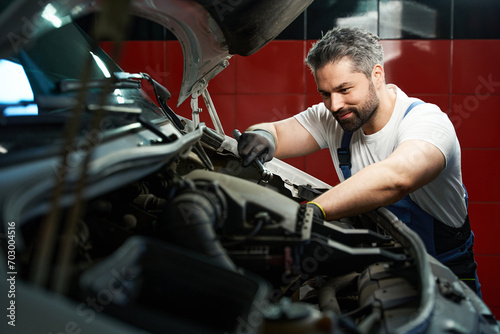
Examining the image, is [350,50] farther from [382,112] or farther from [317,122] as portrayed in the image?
[317,122]

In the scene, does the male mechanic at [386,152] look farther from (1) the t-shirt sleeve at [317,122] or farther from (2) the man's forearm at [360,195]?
(1) the t-shirt sleeve at [317,122]

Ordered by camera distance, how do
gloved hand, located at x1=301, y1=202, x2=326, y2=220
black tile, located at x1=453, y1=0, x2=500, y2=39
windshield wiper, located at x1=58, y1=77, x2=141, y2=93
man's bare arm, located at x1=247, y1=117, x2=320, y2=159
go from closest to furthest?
windshield wiper, located at x1=58, y1=77, x2=141, y2=93 → gloved hand, located at x1=301, y1=202, x2=326, y2=220 → man's bare arm, located at x1=247, y1=117, x2=320, y2=159 → black tile, located at x1=453, y1=0, x2=500, y2=39

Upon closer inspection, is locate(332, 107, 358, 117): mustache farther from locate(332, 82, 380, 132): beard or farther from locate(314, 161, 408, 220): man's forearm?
locate(314, 161, 408, 220): man's forearm

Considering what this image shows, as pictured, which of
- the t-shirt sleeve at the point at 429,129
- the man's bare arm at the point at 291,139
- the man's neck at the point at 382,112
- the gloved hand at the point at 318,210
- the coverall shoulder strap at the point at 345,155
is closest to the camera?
the gloved hand at the point at 318,210

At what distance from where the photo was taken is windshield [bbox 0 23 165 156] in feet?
3.28

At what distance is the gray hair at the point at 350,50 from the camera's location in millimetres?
1946

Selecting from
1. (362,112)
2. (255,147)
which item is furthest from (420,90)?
(255,147)

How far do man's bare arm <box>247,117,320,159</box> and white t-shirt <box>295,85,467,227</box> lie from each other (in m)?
0.29

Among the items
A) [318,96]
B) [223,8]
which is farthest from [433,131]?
[318,96]

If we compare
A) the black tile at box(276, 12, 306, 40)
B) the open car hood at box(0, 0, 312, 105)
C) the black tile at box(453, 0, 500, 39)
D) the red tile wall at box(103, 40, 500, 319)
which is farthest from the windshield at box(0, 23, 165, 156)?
the black tile at box(453, 0, 500, 39)

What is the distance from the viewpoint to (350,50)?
6.38ft

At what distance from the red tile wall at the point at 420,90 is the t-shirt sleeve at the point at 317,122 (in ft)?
3.48

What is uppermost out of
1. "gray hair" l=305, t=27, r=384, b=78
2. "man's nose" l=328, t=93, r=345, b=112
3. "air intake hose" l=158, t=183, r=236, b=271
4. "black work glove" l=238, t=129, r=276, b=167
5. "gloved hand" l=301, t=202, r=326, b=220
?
"gray hair" l=305, t=27, r=384, b=78

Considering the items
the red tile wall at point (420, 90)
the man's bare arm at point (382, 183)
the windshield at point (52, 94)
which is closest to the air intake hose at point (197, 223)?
the windshield at point (52, 94)
